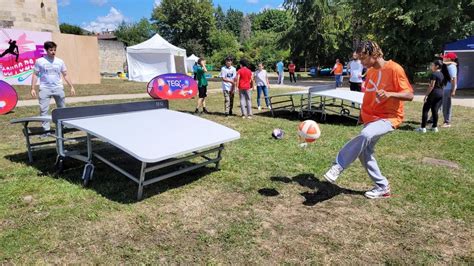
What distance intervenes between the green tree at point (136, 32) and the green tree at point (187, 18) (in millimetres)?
16149

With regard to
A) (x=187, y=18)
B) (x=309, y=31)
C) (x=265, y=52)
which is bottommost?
(x=265, y=52)

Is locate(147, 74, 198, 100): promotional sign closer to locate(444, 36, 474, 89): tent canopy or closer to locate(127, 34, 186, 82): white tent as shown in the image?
locate(127, 34, 186, 82): white tent

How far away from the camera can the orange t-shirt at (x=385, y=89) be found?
4098 mm

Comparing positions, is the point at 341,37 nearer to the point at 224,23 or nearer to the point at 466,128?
the point at 466,128

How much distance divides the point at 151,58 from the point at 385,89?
24.8 meters

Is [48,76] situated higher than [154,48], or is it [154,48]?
[154,48]

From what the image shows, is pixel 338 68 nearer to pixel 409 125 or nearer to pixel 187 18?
pixel 409 125

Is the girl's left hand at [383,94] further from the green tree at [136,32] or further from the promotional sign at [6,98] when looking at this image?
the green tree at [136,32]

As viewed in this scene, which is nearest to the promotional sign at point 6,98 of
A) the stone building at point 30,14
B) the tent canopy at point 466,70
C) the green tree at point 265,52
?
the stone building at point 30,14

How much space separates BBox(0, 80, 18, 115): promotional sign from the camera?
35.6 feet

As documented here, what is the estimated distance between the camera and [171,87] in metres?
13.9

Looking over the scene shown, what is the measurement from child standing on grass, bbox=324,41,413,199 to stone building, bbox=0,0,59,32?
84.5 feet

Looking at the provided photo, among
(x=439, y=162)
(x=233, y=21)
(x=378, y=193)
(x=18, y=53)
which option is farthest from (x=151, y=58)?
(x=233, y=21)

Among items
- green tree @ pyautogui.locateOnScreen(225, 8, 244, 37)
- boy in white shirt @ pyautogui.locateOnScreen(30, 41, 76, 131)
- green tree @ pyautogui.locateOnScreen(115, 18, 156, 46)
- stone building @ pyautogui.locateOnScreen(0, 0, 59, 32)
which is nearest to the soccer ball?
boy in white shirt @ pyautogui.locateOnScreen(30, 41, 76, 131)
